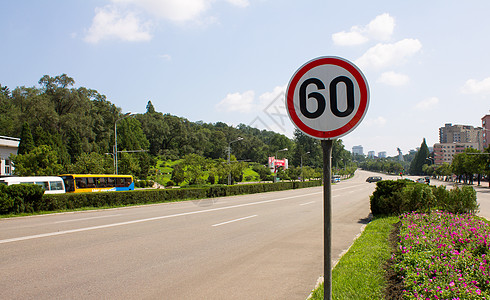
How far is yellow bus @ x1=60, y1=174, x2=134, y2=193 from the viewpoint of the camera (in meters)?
34.6

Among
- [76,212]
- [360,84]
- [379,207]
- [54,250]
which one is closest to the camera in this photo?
[360,84]

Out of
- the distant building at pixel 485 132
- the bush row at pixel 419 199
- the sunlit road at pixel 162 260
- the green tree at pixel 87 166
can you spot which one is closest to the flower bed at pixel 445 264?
the sunlit road at pixel 162 260

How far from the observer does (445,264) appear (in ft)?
17.0

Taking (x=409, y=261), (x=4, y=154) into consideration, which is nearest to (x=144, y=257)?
(x=409, y=261)

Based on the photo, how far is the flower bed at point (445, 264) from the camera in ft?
14.1

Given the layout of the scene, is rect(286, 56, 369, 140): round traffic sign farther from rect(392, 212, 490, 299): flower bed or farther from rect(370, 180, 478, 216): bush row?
rect(370, 180, 478, 216): bush row

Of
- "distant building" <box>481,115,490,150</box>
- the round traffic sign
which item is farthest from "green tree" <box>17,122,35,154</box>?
"distant building" <box>481,115,490,150</box>

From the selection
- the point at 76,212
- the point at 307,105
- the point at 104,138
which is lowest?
the point at 76,212

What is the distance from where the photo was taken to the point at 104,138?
85625 mm

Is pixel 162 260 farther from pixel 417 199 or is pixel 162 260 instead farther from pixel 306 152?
pixel 306 152

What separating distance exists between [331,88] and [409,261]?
4279 millimetres

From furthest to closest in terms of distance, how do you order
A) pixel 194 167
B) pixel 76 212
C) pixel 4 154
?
1. pixel 4 154
2. pixel 194 167
3. pixel 76 212

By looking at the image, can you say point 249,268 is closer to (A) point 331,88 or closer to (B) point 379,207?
(A) point 331,88

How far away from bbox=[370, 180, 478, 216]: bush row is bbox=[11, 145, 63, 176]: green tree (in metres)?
36.7
